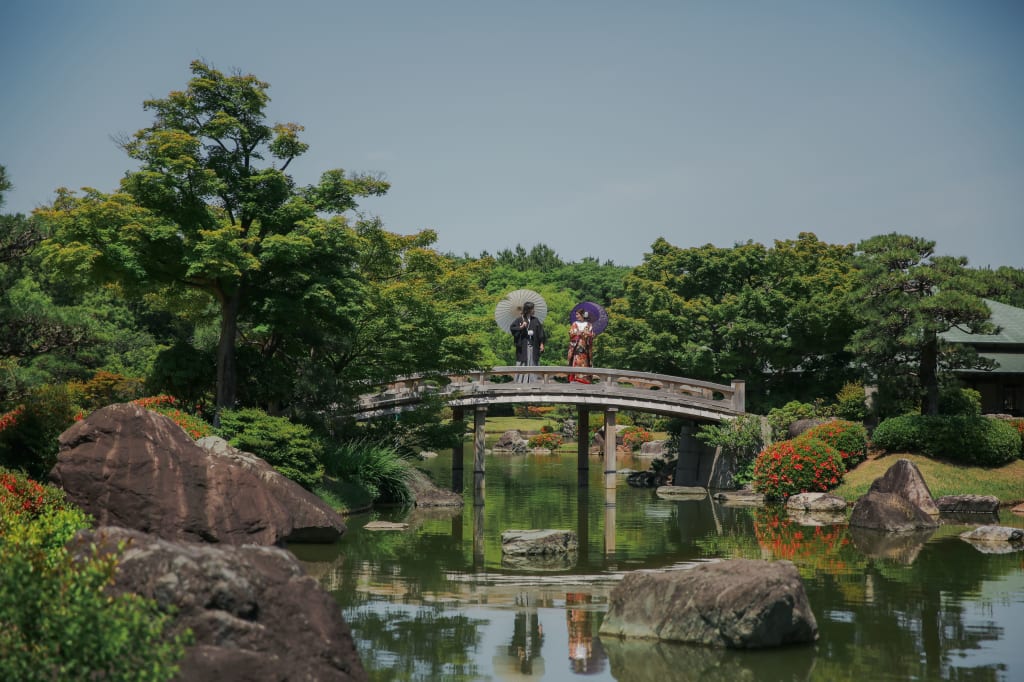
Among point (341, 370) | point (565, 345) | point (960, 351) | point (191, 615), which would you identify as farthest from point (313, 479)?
point (565, 345)

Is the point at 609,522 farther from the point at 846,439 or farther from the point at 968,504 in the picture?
the point at 968,504

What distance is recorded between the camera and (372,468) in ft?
93.6

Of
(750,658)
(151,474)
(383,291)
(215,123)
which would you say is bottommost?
(750,658)

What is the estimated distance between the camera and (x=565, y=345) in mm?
75688

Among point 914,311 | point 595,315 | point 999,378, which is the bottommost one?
point 999,378

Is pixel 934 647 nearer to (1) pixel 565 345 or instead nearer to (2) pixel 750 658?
(2) pixel 750 658

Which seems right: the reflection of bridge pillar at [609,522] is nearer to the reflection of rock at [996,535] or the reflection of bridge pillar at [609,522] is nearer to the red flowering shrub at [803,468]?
the red flowering shrub at [803,468]

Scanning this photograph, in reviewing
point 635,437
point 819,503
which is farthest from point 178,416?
point 635,437

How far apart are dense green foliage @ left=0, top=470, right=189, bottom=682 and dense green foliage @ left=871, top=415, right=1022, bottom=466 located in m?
26.6

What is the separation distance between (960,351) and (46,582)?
28984mm

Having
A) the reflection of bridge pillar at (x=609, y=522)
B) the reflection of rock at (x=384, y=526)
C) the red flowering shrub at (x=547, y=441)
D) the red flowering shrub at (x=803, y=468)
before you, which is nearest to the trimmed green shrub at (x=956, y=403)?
the red flowering shrub at (x=803, y=468)

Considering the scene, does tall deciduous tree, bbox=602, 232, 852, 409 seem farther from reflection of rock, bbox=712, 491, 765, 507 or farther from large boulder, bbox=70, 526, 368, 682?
large boulder, bbox=70, 526, 368, 682

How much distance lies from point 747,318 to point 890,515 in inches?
593

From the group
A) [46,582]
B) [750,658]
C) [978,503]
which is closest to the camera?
[46,582]
